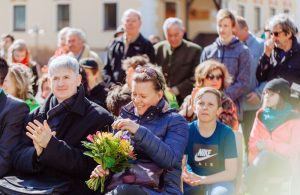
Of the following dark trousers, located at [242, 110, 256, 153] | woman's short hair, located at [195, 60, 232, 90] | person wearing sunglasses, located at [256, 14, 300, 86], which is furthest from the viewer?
dark trousers, located at [242, 110, 256, 153]

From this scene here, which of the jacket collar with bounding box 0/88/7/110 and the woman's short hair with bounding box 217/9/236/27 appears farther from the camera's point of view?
the woman's short hair with bounding box 217/9/236/27

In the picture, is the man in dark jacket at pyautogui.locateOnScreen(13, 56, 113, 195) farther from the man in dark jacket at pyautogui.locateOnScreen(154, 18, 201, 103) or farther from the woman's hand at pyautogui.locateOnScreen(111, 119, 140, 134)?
the man in dark jacket at pyautogui.locateOnScreen(154, 18, 201, 103)

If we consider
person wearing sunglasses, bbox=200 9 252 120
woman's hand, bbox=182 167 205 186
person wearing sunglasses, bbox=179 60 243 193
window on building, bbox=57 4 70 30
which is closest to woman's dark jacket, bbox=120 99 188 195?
woman's hand, bbox=182 167 205 186

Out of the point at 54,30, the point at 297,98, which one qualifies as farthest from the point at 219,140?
the point at 54,30

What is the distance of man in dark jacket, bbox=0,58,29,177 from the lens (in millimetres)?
4785

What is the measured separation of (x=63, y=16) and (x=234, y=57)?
28.0 meters

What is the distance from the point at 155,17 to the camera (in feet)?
103

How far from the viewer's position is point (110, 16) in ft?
108

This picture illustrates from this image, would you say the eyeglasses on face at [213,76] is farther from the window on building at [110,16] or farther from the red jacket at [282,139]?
the window on building at [110,16]

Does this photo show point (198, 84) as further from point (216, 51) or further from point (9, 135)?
point (9, 135)

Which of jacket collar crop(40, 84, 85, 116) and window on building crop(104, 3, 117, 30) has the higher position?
window on building crop(104, 3, 117, 30)

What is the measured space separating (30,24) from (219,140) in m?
30.7

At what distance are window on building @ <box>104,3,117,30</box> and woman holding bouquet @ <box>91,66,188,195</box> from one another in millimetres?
28457

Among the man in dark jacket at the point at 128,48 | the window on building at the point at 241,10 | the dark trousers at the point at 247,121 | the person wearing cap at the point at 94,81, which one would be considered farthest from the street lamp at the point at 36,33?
the person wearing cap at the point at 94,81
